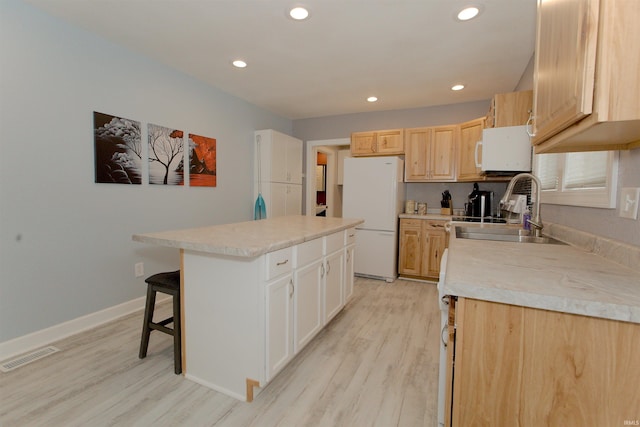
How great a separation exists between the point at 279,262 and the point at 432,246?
2.71 m

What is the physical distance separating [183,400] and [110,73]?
8.56 feet

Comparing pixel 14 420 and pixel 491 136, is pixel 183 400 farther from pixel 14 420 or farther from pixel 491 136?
pixel 491 136

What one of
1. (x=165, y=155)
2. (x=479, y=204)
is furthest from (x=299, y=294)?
(x=479, y=204)

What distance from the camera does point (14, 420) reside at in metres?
1.43

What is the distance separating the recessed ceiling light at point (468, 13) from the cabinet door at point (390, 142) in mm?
1986

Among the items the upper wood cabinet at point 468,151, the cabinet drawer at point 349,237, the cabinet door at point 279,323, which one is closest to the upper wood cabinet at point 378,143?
the upper wood cabinet at point 468,151

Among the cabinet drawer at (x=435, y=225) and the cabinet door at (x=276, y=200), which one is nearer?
the cabinet drawer at (x=435, y=225)

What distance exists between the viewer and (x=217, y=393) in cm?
167

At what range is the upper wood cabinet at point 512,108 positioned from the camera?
2359mm

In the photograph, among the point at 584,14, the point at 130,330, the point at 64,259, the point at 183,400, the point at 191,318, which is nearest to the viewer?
the point at 584,14

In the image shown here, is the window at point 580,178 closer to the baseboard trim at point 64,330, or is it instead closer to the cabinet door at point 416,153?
the cabinet door at point 416,153

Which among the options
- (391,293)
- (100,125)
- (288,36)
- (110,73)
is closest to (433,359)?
(391,293)

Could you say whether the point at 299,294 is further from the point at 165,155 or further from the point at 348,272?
the point at 165,155

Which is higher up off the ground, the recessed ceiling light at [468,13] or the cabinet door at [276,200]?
the recessed ceiling light at [468,13]
